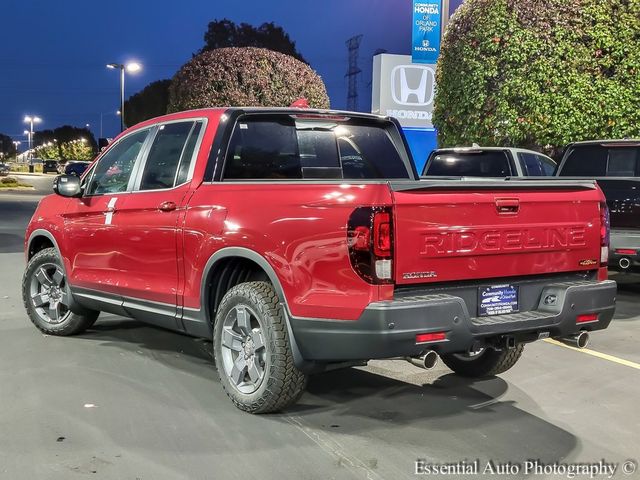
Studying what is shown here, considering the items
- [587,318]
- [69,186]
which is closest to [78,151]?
[69,186]

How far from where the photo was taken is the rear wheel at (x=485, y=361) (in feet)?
18.2

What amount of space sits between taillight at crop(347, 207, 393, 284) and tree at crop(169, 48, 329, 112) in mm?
22682

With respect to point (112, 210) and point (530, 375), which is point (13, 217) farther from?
point (530, 375)

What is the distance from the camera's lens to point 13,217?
70.3ft

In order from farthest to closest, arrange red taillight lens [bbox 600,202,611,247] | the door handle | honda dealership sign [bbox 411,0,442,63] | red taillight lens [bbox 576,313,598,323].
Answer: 1. honda dealership sign [bbox 411,0,442,63]
2. the door handle
3. red taillight lens [bbox 600,202,611,247]
4. red taillight lens [bbox 576,313,598,323]

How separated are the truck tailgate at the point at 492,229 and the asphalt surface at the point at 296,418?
0.97m

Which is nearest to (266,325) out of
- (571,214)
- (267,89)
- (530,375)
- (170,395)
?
(170,395)

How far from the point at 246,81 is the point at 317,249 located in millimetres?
22993

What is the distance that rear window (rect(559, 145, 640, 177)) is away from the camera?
971cm

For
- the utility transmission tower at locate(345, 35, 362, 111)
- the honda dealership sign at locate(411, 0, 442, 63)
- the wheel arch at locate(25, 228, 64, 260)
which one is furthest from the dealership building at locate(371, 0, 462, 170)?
the utility transmission tower at locate(345, 35, 362, 111)

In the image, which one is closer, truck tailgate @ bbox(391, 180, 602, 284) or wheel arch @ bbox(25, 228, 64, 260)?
truck tailgate @ bbox(391, 180, 602, 284)

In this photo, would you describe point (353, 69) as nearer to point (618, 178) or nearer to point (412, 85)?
point (412, 85)

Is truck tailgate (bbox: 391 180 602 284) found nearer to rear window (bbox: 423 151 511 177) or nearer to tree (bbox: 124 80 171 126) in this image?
rear window (bbox: 423 151 511 177)

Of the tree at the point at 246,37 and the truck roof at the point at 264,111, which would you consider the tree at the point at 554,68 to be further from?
the tree at the point at 246,37
